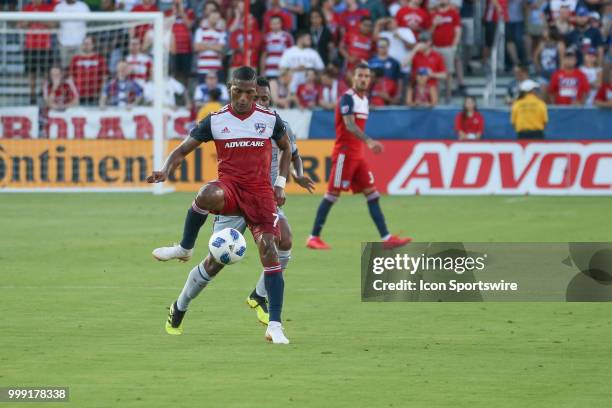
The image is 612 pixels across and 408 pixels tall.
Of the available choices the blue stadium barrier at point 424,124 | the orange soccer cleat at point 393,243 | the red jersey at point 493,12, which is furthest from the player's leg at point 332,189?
the red jersey at point 493,12

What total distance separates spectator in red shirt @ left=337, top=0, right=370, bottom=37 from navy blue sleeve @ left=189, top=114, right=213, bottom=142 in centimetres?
1830

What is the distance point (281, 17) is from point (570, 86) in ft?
20.6

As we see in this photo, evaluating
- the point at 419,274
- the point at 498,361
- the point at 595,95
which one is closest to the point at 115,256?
the point at 419,274

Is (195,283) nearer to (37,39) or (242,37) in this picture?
(37,39)

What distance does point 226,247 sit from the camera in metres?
9.98

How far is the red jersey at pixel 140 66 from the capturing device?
26547 millimetres

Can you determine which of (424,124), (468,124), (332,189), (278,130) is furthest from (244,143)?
(424,124)

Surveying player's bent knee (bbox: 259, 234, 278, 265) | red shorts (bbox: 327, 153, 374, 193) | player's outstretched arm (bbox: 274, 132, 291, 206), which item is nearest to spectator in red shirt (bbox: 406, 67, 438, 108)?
red shorts (bbox: 327, 153, 374, 193)

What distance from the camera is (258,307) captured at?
1127 cm

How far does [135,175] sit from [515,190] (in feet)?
23.9

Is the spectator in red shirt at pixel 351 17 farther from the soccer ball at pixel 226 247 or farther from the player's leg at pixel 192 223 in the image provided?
the soccer ball at pixel 226 247

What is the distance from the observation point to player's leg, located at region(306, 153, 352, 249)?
16.8m

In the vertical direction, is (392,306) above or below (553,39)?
below

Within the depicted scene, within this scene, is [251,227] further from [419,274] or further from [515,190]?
[515,190]
